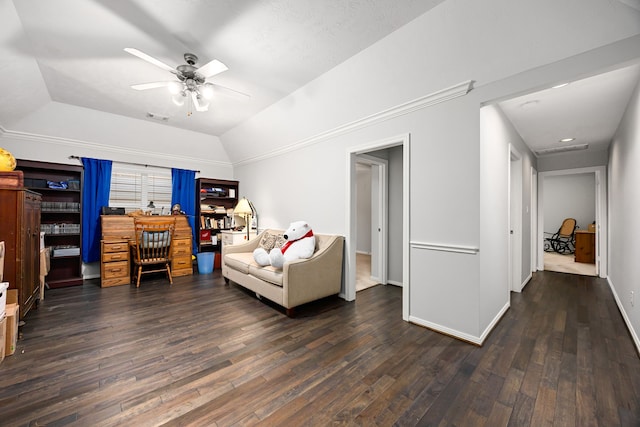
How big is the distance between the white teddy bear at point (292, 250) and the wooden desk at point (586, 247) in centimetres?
685

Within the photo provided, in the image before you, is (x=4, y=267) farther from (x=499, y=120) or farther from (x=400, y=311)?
(x=499, y=120)

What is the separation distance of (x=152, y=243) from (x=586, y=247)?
9.16 meters

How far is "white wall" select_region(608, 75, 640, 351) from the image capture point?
7.45 ft

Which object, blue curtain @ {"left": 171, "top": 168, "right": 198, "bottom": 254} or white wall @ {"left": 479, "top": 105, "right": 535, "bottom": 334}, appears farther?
blue curtain @ {"left": 171, "top": 168, "right": 198, "bottom": 254}

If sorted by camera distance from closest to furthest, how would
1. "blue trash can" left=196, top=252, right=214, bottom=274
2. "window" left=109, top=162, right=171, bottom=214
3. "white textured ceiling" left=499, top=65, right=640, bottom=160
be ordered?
"white textured ceiling" left=499, top=65, right=640, bottom=160 → "window" left=109, top=162, right=171, bottom=214 → "blue trash can" left=196, top=252, right=214, bottom=274

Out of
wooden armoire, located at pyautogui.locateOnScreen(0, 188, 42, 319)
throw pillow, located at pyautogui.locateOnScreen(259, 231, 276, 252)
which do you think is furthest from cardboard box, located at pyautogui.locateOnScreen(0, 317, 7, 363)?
throw pillow, located at pyautogui.locateOnScreen(259, 231, 276, 252)

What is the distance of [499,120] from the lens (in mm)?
2832

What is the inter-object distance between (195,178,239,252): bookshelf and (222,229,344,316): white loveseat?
202 centimetres

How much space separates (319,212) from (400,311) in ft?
5.51

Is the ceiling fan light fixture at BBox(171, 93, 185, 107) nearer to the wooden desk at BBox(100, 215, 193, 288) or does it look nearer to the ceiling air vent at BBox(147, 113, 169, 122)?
the ceiling air vent at BBox(147, 113, 169, 122)

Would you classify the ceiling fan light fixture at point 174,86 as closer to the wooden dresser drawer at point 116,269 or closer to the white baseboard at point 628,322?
the wooden dresser drawer at point 116,269

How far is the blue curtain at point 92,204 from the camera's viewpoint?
427cm

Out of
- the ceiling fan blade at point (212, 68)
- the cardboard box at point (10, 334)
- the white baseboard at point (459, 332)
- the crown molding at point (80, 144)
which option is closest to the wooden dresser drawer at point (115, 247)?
the crown molding at point (80, 144)

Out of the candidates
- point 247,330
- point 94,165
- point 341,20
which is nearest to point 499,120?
point 341,20
